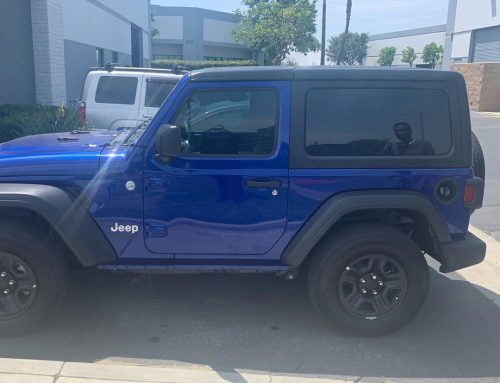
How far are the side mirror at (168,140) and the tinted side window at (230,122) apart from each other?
7.9 inches

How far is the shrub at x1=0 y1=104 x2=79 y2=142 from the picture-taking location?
8969mm

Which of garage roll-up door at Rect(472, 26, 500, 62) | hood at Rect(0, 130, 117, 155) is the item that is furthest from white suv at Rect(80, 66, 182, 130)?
garage roll-up door at Rect(472, 26, 500, 62)

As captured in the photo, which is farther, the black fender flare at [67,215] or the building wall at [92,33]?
the building wall at [92,33]

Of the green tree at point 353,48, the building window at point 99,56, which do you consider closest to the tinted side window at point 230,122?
the building window at point 99,56

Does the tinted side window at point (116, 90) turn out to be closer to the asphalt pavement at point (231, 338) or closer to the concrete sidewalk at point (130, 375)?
the asphalt pavement at point (231, 338)

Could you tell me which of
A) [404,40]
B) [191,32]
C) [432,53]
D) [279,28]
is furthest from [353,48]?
[279,28]

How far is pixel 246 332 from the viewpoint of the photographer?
399 centimetres

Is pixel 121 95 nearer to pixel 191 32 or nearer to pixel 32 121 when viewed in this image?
pixel 32 121

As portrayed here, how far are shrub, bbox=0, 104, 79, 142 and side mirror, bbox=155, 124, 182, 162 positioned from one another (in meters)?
6.08

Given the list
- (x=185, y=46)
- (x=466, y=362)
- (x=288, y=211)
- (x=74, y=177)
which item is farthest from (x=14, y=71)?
(x=185, y=46)

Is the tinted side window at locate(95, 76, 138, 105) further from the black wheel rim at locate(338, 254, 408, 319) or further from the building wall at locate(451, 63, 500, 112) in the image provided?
the building wall at locate(451, 63, 500, 112)

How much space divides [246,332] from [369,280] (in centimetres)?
100

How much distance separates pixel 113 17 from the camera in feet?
70.7

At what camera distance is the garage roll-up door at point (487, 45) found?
31.8m
